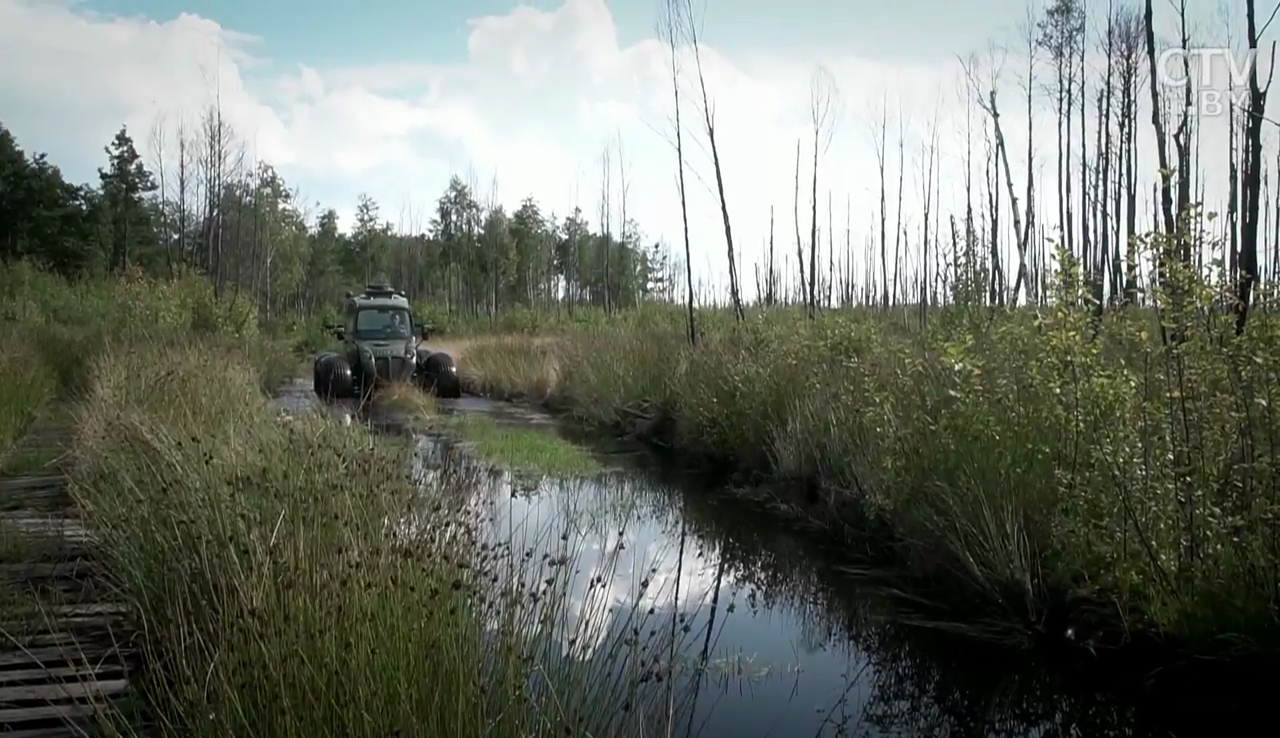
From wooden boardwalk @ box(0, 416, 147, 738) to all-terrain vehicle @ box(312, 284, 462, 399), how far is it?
795 cm

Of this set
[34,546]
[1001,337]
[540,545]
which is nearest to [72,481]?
[34,546]

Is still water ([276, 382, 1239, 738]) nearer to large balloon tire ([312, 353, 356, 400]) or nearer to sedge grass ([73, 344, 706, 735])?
sedge grass ([73, 344, 706, 735])

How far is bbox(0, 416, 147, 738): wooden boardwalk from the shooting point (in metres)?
2.74

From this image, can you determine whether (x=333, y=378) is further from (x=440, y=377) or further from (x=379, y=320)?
(x=440, y=377)

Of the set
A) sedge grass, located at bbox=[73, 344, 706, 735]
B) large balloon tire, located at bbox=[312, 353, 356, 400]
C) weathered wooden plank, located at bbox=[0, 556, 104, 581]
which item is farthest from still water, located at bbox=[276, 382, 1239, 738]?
large balloon tire, located at bbox=[312, 353, 356, 400]

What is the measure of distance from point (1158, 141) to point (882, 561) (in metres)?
7.55

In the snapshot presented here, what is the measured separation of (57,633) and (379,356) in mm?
11099

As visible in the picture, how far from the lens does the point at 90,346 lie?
11547 mm

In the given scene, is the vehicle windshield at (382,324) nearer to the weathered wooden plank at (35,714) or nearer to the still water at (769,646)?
the still water at (769,646)

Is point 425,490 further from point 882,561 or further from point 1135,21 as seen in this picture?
point 1135,21

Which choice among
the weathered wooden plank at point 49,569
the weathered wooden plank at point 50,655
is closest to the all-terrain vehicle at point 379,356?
the weathered wooden plank at point 49,569

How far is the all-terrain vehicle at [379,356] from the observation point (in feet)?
43.8

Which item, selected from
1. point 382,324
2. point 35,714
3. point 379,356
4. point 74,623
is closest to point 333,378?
point 379,356

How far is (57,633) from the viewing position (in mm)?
3330
